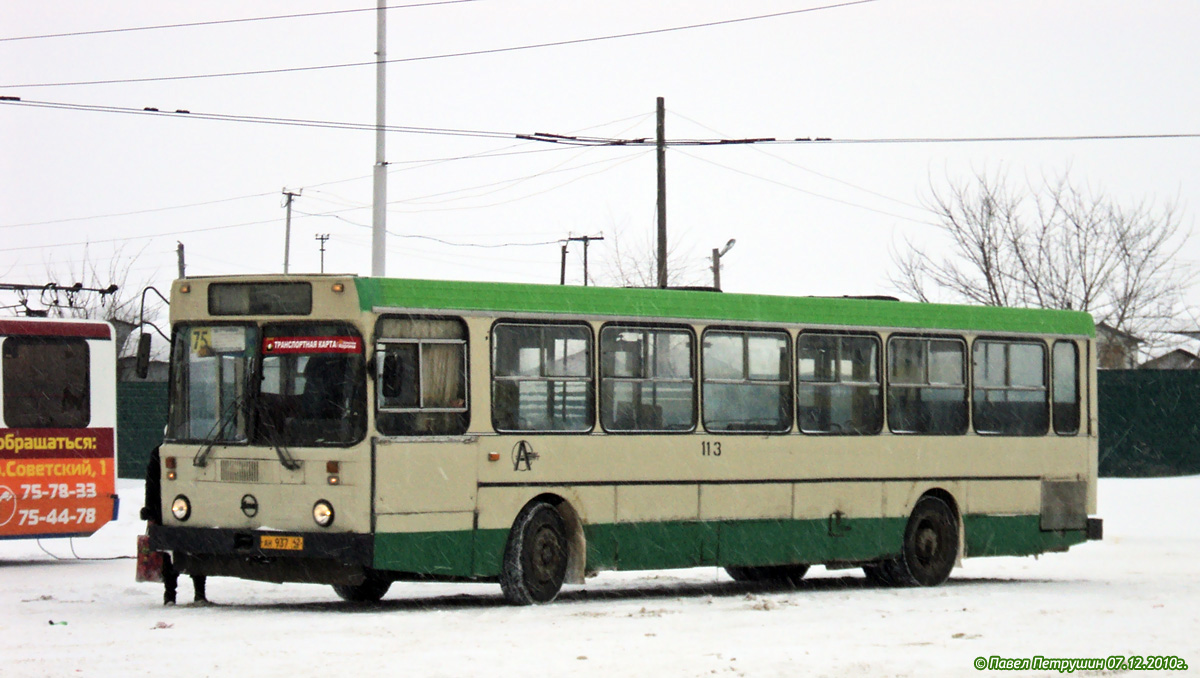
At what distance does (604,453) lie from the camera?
49.7ft

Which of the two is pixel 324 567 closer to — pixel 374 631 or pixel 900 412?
pixel 374 631

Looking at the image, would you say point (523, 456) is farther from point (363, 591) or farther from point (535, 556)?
point (363, 591)

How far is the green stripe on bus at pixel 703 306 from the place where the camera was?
14.1 meters

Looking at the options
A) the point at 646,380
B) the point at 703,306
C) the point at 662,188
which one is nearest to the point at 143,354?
the point at 646,380

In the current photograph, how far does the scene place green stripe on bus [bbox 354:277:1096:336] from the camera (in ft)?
46.3

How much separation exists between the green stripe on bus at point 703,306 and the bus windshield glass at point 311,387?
0.47 meters

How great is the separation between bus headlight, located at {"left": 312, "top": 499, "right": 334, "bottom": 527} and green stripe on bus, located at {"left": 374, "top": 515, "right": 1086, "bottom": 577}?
1.41ft

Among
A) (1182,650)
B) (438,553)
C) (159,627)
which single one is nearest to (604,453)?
(438,553)

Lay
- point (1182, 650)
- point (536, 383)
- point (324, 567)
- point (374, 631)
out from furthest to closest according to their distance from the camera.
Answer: point (536, 383) → point (324, 567) → point (374, 631) → point (1182, 650)

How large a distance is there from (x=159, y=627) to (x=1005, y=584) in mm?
9264

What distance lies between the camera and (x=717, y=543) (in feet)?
52.4

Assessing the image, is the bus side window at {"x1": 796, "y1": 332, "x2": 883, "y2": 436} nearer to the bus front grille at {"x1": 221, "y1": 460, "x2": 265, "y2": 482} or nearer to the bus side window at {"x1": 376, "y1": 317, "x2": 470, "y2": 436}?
the bus side window at {"x1": 376, "y1": 317, "x2": 470, "y2": 436}

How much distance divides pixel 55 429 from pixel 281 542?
24.8ft

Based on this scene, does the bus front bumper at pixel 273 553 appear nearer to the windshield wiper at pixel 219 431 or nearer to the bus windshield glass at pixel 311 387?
the windshield wiper at pixel 219 431
